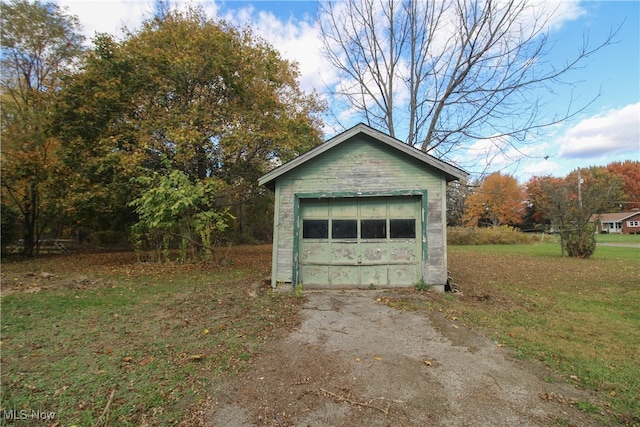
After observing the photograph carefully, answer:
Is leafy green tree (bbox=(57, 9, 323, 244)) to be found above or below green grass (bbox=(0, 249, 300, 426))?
above

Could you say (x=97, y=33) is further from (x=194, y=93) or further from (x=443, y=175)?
(x=443, y=175)

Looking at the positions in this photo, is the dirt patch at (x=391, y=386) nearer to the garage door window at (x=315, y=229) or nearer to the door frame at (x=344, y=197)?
the door frame at (x=344, y=197)

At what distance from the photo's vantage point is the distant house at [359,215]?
27.1ft

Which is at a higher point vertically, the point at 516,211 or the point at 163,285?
the point at 516,211

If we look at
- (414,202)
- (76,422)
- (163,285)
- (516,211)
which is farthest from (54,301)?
(516,211)

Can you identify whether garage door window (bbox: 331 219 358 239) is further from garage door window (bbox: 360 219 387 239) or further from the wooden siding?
the wooden siding

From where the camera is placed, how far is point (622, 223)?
194 feet

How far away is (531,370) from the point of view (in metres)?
4.04

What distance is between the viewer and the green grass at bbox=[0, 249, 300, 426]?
10.8 feet

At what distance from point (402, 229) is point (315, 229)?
2.23 meters

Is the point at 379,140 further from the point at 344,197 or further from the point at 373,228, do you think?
the point at 373,228

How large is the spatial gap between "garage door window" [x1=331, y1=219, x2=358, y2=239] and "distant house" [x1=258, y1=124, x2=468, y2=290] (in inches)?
1.0

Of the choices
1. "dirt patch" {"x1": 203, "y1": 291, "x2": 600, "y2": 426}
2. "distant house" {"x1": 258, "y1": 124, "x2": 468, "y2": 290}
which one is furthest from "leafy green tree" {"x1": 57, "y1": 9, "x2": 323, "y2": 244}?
"dirt patch" {"x1": 203, "y1": 291, "x2": 600, "y2": 426}

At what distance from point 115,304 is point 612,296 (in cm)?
1162
